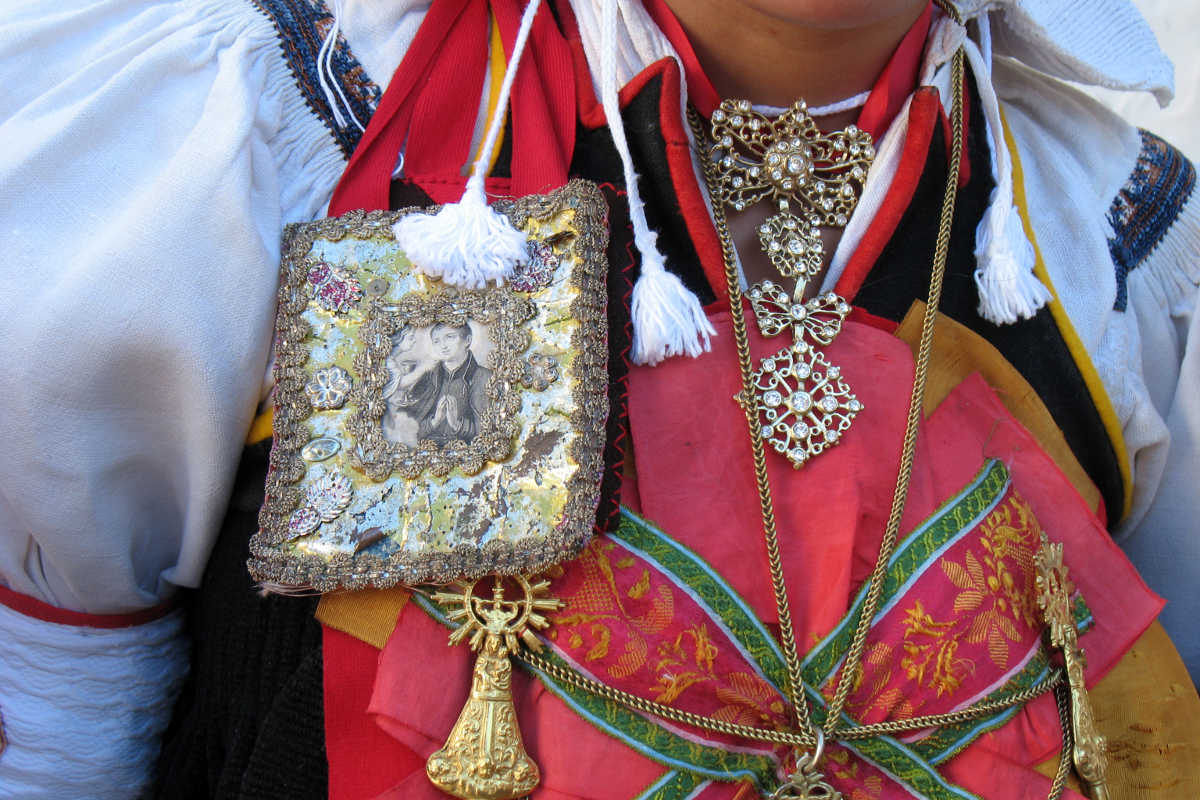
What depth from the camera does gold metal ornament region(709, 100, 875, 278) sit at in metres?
0.92

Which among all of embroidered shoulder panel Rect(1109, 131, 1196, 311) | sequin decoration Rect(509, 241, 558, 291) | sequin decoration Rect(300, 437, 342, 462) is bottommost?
embroidered shoulder panel Rect(1109, 131, 1196, 311)

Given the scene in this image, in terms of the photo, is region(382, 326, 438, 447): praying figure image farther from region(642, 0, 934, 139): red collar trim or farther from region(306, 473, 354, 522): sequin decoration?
region(642, 0, 934, 139): red collar trim

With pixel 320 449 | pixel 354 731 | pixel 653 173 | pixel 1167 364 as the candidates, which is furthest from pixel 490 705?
pixel 1167 364

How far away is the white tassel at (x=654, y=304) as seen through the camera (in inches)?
31.8

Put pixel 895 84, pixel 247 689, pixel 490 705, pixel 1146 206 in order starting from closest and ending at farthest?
pixel 490 705
pixel 247 689
pixel 895 84
pixel 1146 206

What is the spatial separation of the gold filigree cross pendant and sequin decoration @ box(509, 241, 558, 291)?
18 centimetres

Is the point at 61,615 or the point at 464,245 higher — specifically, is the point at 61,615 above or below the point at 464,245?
below

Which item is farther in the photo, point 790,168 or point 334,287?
point 790,168

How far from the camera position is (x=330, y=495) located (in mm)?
754

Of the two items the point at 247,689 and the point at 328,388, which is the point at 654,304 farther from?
the point at 247,689

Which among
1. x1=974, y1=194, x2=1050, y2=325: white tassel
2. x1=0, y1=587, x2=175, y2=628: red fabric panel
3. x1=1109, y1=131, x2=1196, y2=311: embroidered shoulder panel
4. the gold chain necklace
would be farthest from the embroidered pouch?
x1=1109, y1=131, x2=1196, y2=311: embroidered shoulder panel

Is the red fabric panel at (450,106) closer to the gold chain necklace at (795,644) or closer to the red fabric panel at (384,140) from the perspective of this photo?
the red fabric panel at (384,140)

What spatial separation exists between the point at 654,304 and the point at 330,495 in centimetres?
28

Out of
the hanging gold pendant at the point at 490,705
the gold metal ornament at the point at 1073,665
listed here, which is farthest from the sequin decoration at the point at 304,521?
the gold metal ornament at the point at 1073,665
